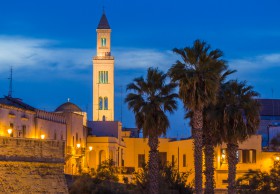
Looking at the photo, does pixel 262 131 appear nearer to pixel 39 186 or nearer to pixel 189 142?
pixel 189 142

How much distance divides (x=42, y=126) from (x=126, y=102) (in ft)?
→ 64.2

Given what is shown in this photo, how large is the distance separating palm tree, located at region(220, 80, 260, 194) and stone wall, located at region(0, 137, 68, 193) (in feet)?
35.4

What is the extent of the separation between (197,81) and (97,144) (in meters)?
38.2

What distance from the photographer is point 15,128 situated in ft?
216

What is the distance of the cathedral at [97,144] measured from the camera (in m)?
67.9

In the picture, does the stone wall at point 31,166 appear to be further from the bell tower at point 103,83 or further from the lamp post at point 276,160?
the bell tower at point 103,83

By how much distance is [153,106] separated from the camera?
52.7 meters

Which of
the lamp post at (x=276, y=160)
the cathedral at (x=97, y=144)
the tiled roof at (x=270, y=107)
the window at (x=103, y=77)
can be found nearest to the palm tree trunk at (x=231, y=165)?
the cathedral at (x=97, y=144)

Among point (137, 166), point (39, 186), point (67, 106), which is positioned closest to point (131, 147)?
point (137, 166)

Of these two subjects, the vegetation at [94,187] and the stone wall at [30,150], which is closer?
the stone wall at [30,150]

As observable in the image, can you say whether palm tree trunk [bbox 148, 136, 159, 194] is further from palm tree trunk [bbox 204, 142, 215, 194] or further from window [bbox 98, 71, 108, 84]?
window [bbox 98, 71, 108, 84]

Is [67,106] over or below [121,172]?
over

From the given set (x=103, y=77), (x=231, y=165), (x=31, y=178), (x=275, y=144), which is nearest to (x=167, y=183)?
(x=231, y=165)

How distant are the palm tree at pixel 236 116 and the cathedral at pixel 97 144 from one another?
12.0 metres
